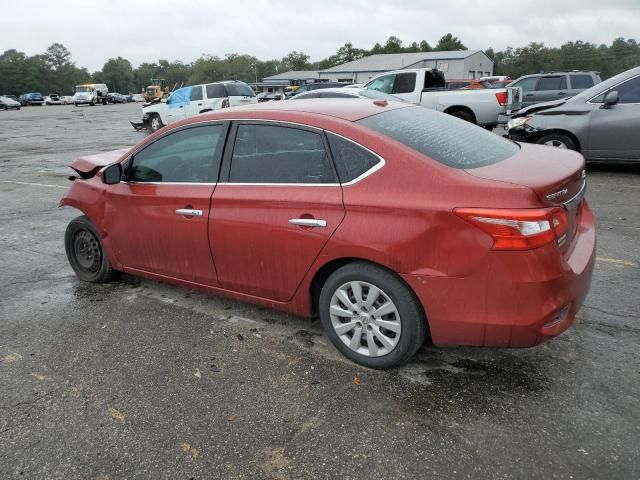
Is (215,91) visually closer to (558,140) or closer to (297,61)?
(558,140)

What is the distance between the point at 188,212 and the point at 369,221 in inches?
56.5

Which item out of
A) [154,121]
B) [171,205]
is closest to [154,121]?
[154,121]

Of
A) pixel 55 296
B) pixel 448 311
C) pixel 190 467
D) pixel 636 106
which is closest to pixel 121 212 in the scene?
pixel 55 296

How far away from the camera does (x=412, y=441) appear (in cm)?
252

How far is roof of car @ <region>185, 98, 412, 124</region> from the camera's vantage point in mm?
3326

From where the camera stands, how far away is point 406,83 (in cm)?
1488

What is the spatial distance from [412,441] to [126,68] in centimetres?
16708

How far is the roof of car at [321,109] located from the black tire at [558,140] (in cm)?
569

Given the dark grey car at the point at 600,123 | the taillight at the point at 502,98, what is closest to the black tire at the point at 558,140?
the dark grey car at the point at 600,123

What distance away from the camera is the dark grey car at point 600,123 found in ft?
26.1

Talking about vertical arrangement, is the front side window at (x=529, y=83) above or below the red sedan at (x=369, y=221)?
above

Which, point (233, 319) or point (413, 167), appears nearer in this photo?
point (413, 167)

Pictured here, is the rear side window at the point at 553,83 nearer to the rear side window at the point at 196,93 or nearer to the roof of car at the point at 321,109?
the rear side window at the point at 196,93

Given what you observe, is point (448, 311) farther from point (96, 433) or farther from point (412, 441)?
point (96, 433)
